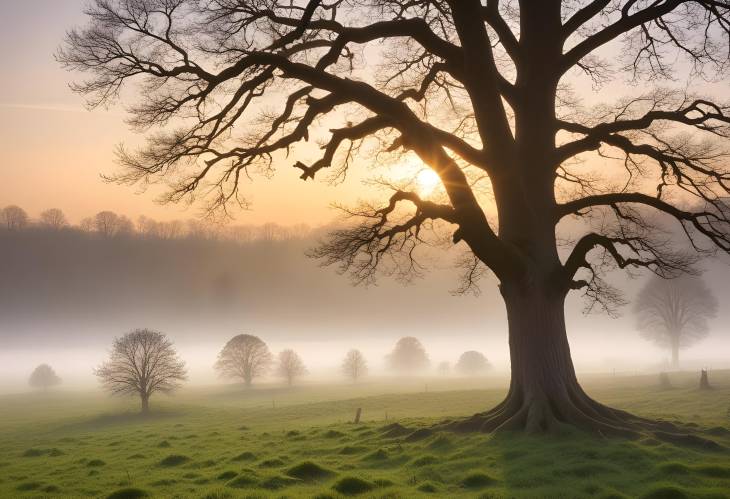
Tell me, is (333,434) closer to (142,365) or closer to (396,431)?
(396,431)

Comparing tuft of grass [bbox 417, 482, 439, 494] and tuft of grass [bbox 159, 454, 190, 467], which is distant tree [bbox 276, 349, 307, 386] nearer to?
tuft of grass [bbox 159, 454, 190, 467]

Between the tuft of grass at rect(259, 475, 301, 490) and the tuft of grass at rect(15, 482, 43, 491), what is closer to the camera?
the tuft of grass at rect(259, 475, 301, 490)

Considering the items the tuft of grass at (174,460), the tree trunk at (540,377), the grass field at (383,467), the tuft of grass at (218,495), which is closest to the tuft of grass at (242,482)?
the grass field at (383,467)

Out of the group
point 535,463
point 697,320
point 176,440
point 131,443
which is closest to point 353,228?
point 535,463

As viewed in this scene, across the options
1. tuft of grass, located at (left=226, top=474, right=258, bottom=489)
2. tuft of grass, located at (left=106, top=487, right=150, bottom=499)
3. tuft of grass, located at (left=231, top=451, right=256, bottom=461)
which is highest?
tuft of grass, located at (left=226, top=474, right=258, bottom=489)

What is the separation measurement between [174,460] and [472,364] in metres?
110

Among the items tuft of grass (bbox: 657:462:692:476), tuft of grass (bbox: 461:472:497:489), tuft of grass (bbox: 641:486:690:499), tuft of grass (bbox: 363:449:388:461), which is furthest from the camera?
tuft of grass (bbox: 363:449:388:461)

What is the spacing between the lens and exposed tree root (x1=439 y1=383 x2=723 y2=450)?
40.8 feet

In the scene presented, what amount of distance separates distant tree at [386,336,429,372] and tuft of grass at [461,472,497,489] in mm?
112497

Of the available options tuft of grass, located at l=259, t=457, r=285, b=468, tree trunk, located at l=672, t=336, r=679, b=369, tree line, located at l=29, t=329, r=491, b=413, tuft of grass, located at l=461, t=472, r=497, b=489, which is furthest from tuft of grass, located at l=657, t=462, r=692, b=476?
tree trunk, located at l=672, t=336, r=679, b=369

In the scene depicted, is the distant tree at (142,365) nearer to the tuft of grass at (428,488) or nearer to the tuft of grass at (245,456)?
the tuft of grass at (245,456)

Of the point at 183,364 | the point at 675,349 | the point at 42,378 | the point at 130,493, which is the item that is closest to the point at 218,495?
the point at 130,493

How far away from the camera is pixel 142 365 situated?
5281cm

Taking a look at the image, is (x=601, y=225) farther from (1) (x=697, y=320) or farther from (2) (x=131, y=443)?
(1) (x=697, y=320)
